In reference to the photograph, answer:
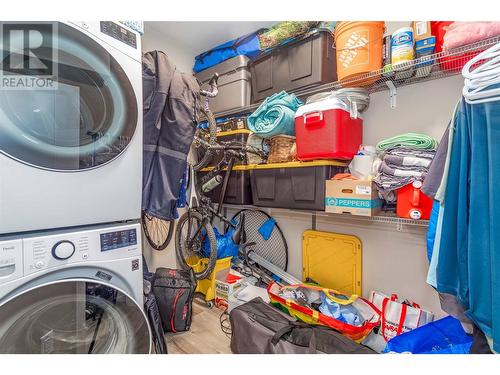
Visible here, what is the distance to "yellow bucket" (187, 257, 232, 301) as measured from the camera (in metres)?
2.08

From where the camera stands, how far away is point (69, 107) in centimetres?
91

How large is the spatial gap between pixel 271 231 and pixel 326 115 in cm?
121

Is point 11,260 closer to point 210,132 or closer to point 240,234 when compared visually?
point 210,132

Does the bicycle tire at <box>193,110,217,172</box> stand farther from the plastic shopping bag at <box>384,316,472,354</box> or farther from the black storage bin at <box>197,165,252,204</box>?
the plastic shopping bag at <box>384,316,472,354</box>

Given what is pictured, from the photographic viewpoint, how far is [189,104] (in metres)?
1.44

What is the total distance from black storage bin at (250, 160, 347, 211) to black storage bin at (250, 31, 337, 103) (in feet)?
2.00

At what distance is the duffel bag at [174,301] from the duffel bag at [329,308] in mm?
606

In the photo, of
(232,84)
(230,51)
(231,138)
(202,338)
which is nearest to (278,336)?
(202,338)

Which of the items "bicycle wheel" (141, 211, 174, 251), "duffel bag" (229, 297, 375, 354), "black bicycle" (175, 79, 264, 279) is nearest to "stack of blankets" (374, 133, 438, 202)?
"duffel bag" (229, 297, 375, 354)

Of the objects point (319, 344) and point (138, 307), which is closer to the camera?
point (138, 307)
